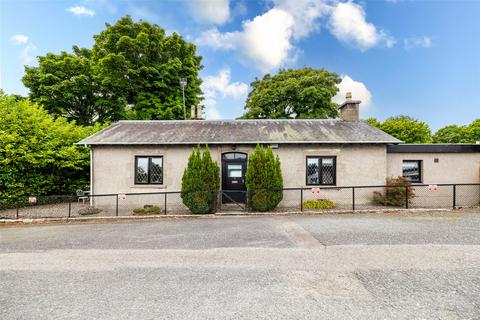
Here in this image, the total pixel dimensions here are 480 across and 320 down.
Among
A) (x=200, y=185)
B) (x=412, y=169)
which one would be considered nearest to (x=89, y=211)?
(x=200, y=185)

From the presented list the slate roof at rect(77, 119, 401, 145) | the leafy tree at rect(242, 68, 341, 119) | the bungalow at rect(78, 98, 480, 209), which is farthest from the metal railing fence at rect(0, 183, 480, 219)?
the leafy tree at rect(242, 68, 341, 119)

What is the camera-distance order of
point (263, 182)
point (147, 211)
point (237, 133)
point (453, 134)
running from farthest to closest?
point (453, 134)
point (237, 133)
point (147, 211)
point (263, 182)

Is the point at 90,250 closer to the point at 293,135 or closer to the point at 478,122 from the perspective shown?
the point at 293,135

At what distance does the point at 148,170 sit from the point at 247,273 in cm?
856

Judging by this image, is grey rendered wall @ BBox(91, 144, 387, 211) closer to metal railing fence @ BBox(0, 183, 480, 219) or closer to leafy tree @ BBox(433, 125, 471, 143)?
metal railing fence @ BBox(0, 183, 480, 219)

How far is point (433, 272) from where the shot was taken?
408 centimetres

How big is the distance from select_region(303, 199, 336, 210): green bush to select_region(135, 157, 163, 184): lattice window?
7082 mm

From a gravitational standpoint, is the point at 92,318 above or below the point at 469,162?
below

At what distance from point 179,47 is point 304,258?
2206 cm

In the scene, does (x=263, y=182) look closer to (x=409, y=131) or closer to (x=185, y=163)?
(x=185, y=163)

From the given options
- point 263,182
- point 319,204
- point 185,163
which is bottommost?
point 319,204

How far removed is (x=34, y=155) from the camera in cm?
1096

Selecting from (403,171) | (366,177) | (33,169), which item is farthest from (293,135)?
(33,169)

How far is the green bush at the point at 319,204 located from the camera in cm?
1027
